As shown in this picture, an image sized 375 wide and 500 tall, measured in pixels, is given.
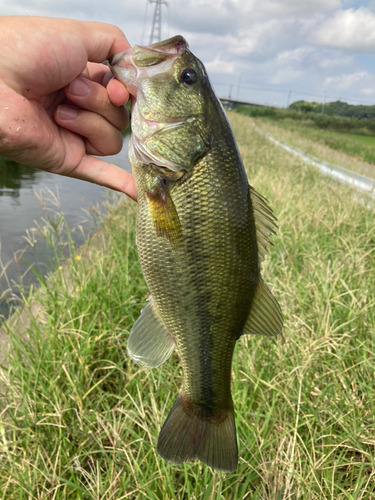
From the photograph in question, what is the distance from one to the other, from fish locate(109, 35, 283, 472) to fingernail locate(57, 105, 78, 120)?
23.8 inches

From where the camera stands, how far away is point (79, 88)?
6.82 feet

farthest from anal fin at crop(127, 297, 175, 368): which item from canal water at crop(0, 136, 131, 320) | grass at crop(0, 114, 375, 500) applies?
canal water at crop(0, 136, 131, 320)

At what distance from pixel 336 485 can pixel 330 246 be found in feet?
10.6

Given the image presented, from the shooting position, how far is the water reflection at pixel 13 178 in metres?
10.9

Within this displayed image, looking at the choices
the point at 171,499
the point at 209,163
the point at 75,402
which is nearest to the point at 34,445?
the point at 75,402

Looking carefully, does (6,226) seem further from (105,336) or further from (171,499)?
(171,499)

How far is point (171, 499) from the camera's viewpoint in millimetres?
2006

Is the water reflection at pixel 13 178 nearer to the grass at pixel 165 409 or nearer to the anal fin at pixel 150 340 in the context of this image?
the grass at pixel 165 409

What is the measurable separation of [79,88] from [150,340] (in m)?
1.47

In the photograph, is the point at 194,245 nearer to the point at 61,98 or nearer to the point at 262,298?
the point at 262,298

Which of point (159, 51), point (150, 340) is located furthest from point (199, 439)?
point (159, 51)

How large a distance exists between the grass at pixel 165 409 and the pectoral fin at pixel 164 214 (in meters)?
1.23

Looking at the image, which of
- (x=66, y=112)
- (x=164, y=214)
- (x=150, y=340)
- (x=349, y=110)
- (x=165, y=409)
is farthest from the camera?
(x=349, y=110)

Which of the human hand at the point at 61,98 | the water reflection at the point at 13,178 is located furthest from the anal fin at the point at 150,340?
the water reflection at the point at 13,178
